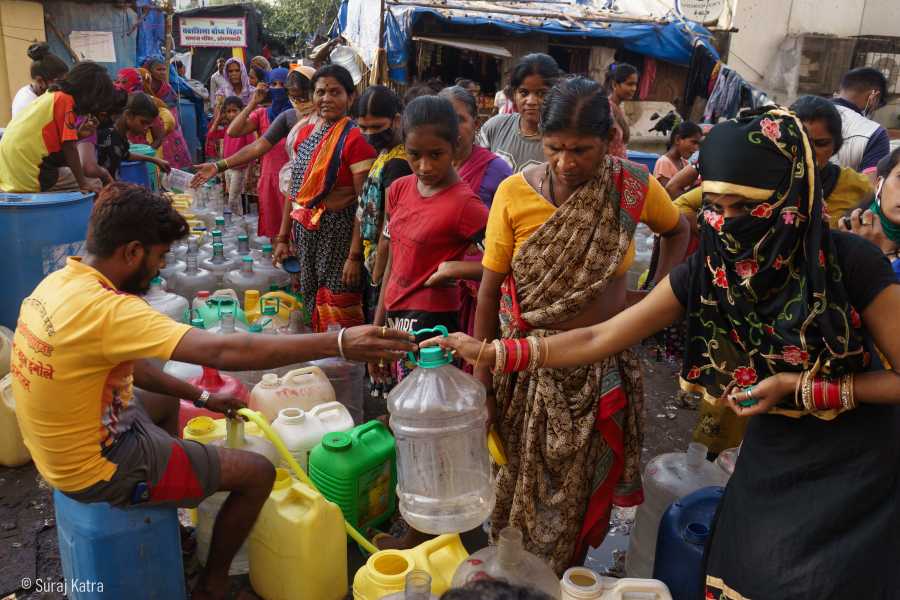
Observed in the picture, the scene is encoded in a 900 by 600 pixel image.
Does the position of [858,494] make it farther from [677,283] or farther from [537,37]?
[537,37]

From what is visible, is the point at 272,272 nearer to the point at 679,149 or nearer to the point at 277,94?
the point at 277,94

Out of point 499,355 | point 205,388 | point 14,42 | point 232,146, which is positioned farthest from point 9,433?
point 14,42

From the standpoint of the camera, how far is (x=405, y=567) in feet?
7.07

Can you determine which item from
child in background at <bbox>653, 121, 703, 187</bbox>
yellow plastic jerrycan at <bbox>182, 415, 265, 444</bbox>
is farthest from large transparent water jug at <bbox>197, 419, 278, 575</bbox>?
child in background at <bbox>653, 121, 703, 187</bbox>

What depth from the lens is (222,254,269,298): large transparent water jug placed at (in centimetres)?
528

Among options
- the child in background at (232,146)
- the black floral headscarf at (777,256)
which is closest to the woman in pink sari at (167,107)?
the child in background at (232,146)

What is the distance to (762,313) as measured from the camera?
154 centimetres

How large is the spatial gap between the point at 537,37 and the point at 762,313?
1099cm

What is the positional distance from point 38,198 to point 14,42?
21.3ft

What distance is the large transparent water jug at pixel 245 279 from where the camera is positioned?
17.3 ft

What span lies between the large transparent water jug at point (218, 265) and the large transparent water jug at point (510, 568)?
4.00m

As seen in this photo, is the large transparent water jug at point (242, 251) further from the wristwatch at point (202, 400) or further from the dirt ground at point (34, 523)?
the wristwatch at point (202, 400)

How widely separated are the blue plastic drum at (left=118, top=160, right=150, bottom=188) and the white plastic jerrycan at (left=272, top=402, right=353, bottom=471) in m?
4.63

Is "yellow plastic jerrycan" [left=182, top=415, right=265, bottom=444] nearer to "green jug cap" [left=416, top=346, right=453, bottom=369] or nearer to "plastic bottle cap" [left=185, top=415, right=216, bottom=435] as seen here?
"plastic bottle cap" [left=185, top=415, right=216, bottom=435]
